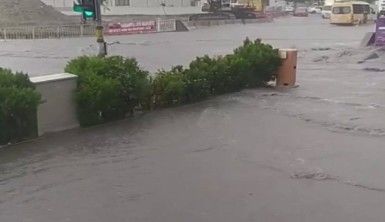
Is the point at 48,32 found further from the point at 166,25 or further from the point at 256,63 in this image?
the point at 256,63

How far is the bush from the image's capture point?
11312mm

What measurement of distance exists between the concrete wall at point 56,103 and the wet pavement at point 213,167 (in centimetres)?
29

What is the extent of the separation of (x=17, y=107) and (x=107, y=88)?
2.06 metres

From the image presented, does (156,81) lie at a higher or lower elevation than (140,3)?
lower

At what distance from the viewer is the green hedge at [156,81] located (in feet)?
37.4

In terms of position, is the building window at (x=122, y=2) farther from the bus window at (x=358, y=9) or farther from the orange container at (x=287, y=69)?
the orange container at (x=287, y=69)

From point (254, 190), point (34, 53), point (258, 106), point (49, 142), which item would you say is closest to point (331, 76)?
point (258, 106)

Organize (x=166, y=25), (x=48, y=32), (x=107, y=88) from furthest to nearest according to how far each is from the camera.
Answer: (x=166, y=25)
(x=48, y=32)
(x=107, y=88)

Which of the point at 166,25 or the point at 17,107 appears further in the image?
the point at 166,25

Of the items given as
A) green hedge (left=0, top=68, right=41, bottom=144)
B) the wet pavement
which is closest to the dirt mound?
the wet pavement

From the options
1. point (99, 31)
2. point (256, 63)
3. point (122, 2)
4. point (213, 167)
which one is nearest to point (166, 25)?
point (122, 2)

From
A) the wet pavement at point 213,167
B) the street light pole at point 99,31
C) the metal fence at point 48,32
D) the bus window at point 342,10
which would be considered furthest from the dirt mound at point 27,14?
the wet pavement at point 213,167

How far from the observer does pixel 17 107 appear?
9734 mm

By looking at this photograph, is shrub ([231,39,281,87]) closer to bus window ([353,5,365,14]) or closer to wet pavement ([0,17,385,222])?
wet pavement ([0,17,385,222])
